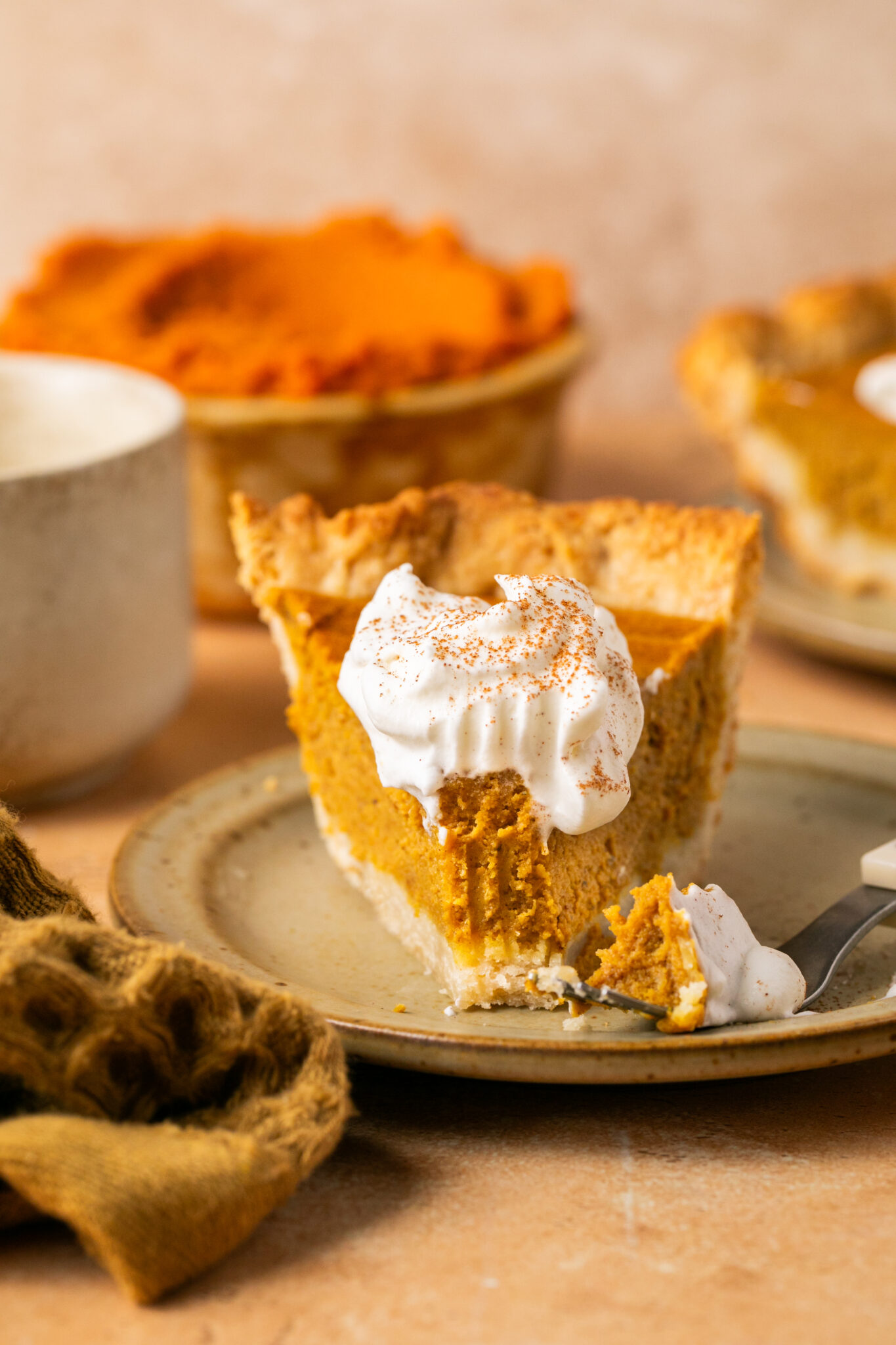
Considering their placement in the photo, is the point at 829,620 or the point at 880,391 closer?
the point at 829,620

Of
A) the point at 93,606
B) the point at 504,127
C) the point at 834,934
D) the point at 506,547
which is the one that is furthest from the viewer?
the point at 504,127

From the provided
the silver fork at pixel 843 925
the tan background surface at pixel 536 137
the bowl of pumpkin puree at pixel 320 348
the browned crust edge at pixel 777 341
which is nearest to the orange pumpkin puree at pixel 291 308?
the bowl of pumpkin puree at pixel 320 348

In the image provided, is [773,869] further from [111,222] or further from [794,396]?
[111,222]

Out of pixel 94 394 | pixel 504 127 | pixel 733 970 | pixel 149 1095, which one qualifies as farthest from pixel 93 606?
Answer: pixel 504 127

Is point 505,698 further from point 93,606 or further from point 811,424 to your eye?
point 811,424

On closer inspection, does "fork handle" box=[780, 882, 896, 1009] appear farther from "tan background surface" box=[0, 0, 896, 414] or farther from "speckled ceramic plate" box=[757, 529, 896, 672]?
"tan background surface" box=[0, 0, 896, 414]

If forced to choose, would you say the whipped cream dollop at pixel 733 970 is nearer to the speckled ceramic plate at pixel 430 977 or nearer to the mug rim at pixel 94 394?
the speckled ceramic plate at pixel 430 977

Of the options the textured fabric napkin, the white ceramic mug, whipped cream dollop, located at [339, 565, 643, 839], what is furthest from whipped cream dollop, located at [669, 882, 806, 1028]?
the white ceramic mug

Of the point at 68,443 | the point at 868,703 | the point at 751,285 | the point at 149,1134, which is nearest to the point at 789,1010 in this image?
the point at 149,1134
